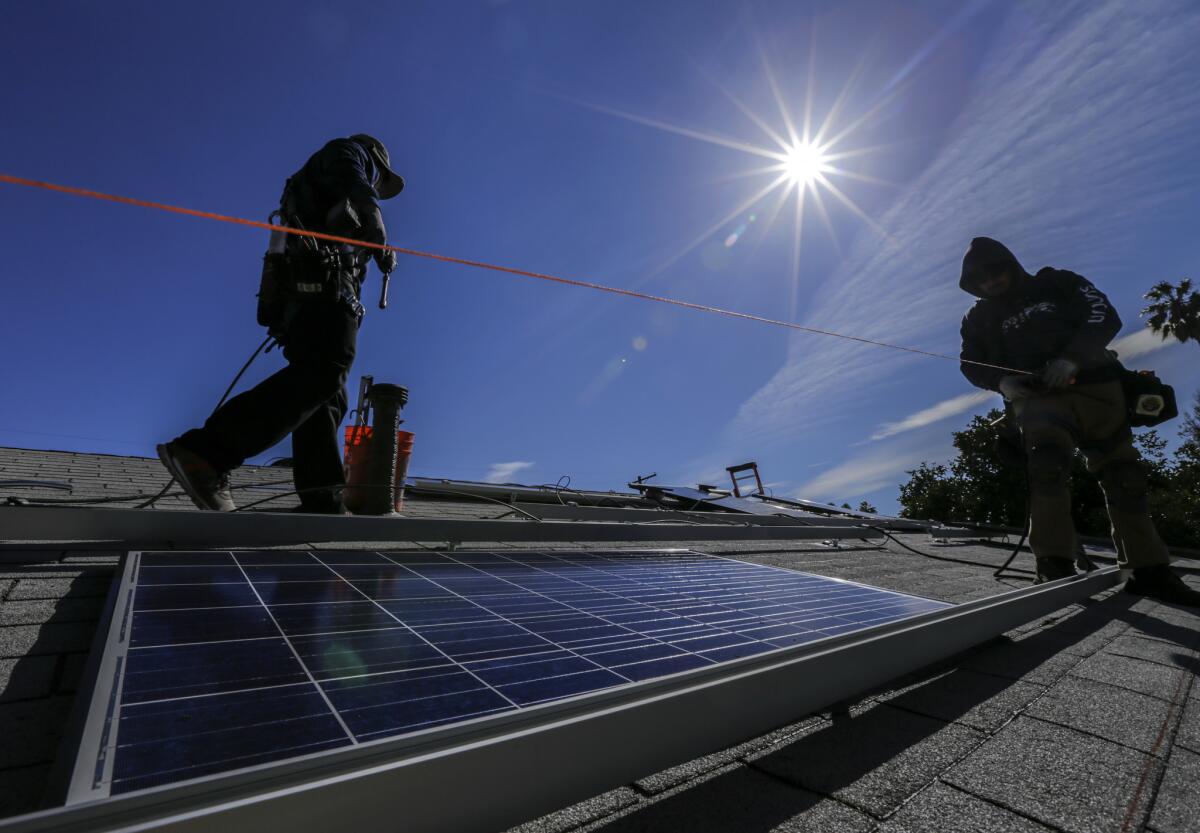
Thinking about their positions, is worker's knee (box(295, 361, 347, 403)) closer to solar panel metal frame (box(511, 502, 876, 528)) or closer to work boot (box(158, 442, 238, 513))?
work boot (box(158, 442, 238, 513))

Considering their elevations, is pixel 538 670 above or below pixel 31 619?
below

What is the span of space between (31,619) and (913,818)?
1.95 metres

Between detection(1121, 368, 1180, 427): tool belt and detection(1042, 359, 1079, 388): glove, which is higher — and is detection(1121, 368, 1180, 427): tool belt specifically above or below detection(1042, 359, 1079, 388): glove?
below

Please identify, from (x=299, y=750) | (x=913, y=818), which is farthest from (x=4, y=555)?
(x=913, y=818)

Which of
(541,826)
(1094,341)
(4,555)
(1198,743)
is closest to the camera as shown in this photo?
(541,826)

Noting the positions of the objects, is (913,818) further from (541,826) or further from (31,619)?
(31,619)

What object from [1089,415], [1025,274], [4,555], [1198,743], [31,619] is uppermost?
[1025,274]

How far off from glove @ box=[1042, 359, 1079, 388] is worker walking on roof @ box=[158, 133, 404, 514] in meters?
4.29

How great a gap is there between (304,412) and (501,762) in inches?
98.7

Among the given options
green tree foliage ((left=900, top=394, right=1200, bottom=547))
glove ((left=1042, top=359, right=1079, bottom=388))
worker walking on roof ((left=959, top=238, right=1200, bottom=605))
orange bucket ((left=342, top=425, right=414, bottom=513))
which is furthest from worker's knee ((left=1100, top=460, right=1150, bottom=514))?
green tree foliage ((left=900, top=394, right=1200, bottom=547))

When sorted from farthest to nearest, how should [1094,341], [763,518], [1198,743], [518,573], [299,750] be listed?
[763,518] → [1094,341] → [518,573] → [1198,743] → [299,750]

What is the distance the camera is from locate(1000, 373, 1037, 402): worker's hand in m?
4.01

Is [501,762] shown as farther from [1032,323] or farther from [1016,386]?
[1032,323]

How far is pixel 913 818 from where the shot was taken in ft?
3.12
